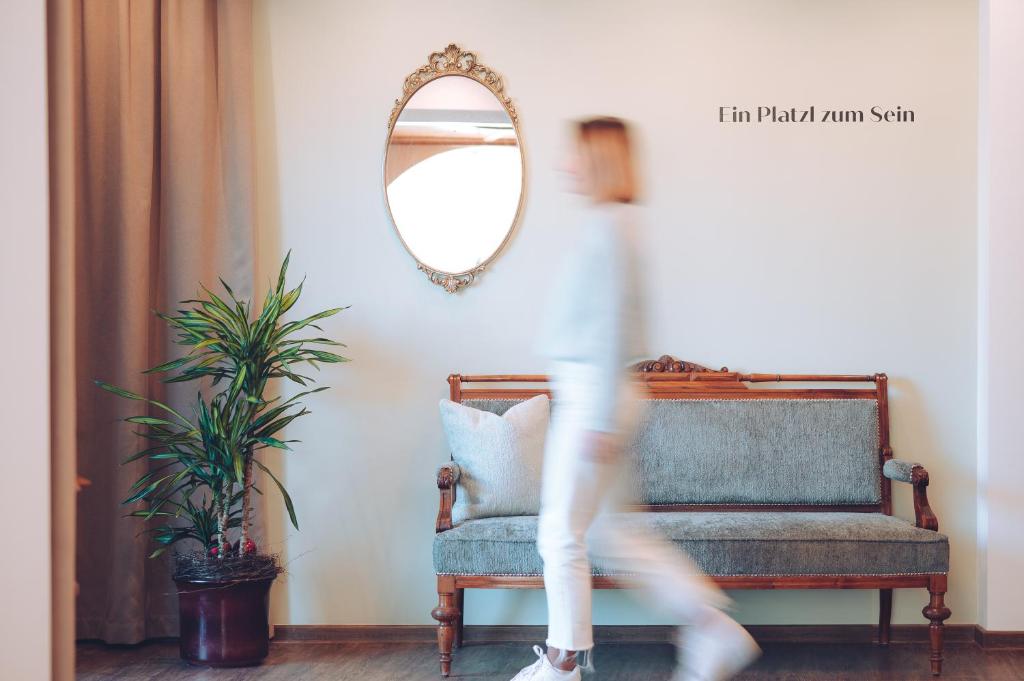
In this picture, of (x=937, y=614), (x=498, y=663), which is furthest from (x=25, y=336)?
(x=937, y=614)

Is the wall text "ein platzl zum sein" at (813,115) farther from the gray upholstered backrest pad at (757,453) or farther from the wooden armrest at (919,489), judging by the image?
the wooden armrest at (919,489)

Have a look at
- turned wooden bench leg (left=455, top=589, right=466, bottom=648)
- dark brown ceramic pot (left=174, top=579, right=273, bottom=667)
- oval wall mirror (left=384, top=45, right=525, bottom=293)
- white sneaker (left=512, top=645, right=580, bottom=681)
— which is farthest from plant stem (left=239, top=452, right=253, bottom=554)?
white sneaker (left=512, top=645, right=580, bottom=681)

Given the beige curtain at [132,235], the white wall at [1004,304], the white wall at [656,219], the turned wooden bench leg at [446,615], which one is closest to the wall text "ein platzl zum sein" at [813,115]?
the white wall at [656,219]

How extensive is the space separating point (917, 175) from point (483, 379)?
1.96 m

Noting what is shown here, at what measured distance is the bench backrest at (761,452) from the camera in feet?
12.4

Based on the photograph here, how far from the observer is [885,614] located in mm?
3812

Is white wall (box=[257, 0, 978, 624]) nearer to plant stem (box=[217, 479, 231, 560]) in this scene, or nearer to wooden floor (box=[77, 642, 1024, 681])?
wooden floor (box=[77, 642, 1024, 681])

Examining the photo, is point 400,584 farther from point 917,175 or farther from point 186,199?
point 917,175

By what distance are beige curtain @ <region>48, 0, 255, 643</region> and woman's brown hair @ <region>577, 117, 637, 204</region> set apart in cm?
175

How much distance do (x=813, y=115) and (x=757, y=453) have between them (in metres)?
1.41

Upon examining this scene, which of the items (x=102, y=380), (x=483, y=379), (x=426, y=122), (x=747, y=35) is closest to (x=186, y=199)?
(x=102, y=380)

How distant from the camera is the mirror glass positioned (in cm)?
398

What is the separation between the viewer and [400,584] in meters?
3.97

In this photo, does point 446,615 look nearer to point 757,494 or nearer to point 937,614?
point 757,494
